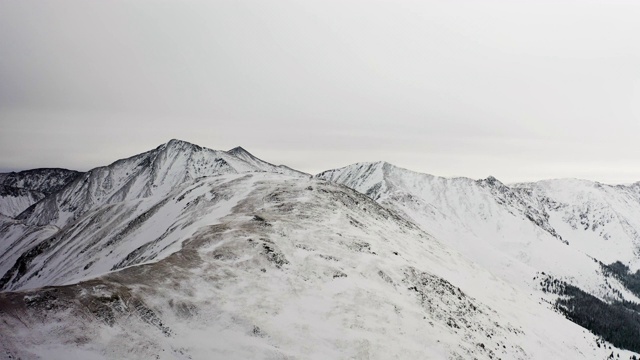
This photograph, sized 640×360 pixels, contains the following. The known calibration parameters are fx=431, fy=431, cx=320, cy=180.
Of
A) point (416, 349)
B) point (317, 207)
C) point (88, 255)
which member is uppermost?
point (317, 207)

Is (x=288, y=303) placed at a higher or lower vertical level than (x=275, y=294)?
lower

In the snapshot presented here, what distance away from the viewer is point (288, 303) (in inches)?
2078

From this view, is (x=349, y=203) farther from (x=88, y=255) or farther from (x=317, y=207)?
(x=88, y=255)

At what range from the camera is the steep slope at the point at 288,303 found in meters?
36.1

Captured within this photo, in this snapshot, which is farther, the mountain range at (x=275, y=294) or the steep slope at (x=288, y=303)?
the mountain range at (x=275, y=294)

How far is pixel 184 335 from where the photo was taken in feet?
132

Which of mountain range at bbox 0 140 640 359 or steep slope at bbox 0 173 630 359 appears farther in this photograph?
mountain range at bbox 0 140 640 359

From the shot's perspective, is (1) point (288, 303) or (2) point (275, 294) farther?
(2) point (275, 294)

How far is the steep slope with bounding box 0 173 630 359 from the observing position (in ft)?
119

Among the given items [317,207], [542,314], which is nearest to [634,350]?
[542,314]

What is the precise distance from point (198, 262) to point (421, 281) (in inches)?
1488

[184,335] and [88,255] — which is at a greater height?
[184,335]

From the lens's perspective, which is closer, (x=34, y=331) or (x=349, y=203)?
(x=34, y=331)

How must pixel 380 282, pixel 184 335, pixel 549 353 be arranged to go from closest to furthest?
pixel 184 335, pixel 380 282, pixel 549 353
